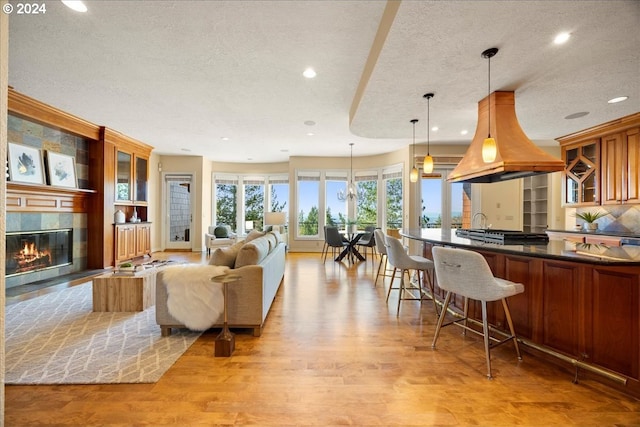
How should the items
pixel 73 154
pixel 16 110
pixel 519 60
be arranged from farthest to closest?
pixel 73 154 → pixel 16 110 → pixel 519 60

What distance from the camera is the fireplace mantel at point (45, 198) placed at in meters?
4.12

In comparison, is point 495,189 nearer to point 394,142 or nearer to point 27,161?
point 394,142

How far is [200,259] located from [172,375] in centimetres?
517

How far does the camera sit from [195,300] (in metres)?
2.56

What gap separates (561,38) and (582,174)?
416cm

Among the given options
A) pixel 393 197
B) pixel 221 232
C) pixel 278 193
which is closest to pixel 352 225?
pixel 393 197

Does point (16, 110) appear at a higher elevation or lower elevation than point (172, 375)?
higher

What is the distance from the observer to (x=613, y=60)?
2.51m

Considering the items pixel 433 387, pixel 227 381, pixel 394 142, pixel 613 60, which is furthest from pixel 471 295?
pixel 394 142

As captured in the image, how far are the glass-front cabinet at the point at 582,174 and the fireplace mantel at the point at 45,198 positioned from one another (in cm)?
899

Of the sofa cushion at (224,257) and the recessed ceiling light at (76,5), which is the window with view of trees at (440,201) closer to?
the sofa cushion at (224,257)

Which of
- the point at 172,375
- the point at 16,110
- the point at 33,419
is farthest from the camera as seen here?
the point at 16,110

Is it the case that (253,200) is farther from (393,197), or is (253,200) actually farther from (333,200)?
(393,197)

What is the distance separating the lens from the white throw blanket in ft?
8.38
